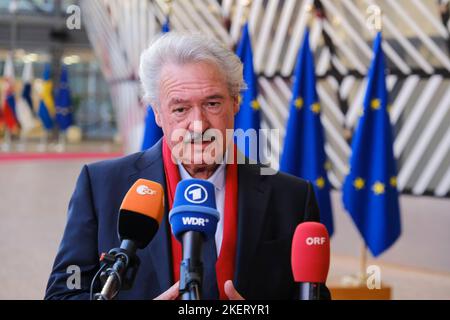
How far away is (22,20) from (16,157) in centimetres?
867

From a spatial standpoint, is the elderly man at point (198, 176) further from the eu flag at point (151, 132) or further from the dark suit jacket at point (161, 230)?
the eu flag at point (151, 132)

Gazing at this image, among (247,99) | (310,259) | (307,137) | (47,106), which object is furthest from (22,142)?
(310,259)

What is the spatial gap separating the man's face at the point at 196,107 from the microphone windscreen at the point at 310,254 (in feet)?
1.66

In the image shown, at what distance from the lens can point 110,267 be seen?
1.39 meters

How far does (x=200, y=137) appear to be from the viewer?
1.97 metres

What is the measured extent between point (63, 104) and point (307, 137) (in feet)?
51.3

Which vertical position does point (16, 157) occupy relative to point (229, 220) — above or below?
above

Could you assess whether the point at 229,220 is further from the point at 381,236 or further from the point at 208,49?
the point at 381,236

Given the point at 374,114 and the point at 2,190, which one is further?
the point at 2,190

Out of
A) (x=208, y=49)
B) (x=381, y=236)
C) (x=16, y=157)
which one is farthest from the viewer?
(x=16, y=157)

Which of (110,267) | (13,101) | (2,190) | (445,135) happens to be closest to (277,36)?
(445,135)

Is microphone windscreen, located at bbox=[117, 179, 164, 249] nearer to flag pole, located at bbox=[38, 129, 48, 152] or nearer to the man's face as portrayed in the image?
the man's face

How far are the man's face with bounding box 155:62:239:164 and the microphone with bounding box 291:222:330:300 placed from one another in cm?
51

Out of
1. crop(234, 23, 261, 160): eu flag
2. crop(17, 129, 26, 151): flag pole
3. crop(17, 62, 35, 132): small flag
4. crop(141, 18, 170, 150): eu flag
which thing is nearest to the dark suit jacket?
crop(141, 18, 170, 150): eu flag
